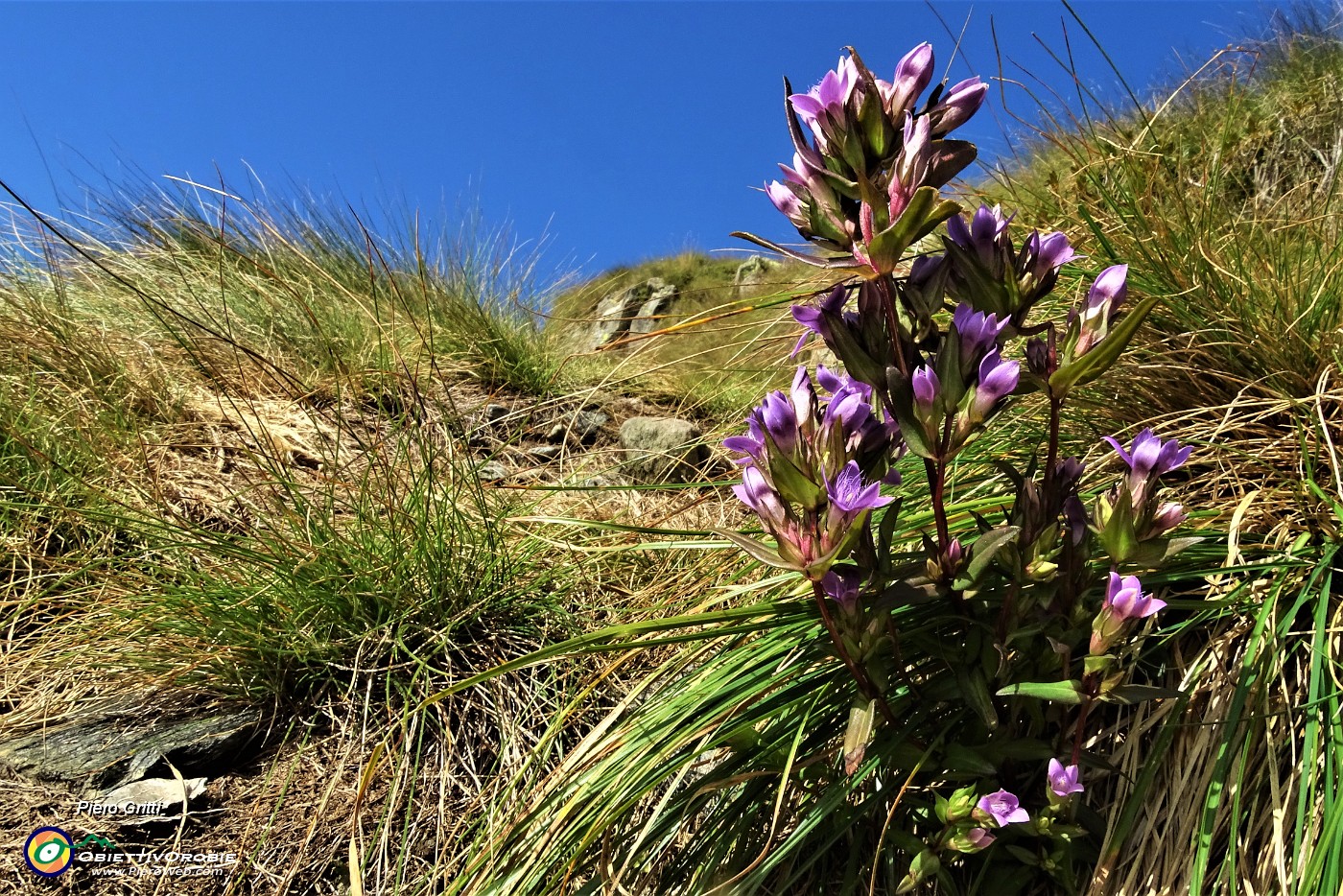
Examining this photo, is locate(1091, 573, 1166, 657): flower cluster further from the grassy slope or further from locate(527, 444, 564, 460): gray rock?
locate(527, 444, 564, 460): gray rock

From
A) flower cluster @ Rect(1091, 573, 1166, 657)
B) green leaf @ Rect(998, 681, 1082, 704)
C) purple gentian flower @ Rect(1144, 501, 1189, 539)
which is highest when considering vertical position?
purple gentian flower @ Rect(1144, 501, 1189, 539)

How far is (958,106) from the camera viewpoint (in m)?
0.84

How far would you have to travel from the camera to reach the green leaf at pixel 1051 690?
85 cm

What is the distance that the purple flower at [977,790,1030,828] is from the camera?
2.89 ft

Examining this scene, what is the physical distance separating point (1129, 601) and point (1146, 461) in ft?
0.49

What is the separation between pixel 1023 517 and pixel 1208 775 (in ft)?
1.68

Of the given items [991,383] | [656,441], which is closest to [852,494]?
[991,383]

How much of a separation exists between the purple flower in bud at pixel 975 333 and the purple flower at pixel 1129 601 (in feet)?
0.89


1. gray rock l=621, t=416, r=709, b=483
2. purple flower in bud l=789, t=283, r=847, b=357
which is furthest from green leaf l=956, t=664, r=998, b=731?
gray rock l=621, t=416, r=709, b=483

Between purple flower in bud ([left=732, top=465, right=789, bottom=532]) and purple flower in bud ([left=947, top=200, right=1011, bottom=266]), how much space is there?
336 millimetres

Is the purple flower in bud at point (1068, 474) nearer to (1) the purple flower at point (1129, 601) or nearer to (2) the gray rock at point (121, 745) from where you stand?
(1) the purple flower at point (1129, 601)

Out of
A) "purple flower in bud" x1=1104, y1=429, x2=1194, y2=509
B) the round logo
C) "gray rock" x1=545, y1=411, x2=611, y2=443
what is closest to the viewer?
"purple flower in bud" x1=1104, y1=429, x2=1194, y2=509

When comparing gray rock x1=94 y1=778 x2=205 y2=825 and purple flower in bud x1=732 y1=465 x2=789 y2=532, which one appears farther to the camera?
gray rock x1=94 y1=778 x2=205 y2=825

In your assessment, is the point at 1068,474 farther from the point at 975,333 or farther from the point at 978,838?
the point at 978,838
